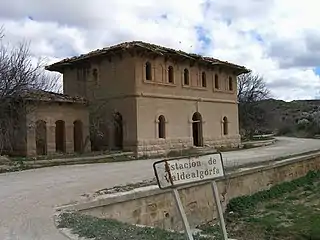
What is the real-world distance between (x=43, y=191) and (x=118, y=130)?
50.4 ft

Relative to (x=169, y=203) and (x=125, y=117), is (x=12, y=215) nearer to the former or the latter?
(x=169, y=203)

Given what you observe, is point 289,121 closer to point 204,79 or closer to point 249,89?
point 249,89

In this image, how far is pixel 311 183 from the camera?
22.7 m

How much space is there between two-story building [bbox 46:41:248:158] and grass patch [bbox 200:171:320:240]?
9090mm

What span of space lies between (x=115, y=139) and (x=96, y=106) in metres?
2.39

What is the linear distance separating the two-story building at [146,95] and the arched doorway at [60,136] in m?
1.85

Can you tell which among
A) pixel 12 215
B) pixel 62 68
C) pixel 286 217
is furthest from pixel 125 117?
pixel 12 215

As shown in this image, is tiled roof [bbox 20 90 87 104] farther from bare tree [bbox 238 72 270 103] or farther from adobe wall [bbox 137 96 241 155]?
bare tree [bbox 238 72 270 103]

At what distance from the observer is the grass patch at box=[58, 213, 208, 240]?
279 inches

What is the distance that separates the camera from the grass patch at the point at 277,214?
13062 mm

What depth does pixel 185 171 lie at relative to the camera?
647cm

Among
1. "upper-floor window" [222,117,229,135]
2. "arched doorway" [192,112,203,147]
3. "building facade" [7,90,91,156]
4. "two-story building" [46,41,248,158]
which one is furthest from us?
"upper-floor window" [222,117,229,135]

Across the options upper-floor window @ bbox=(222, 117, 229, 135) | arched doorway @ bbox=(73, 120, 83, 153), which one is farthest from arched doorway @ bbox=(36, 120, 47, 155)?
upper-floor window @ bbox=(222, 117, 229, 135)

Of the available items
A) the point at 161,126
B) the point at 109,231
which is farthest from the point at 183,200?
the point at 161,126
